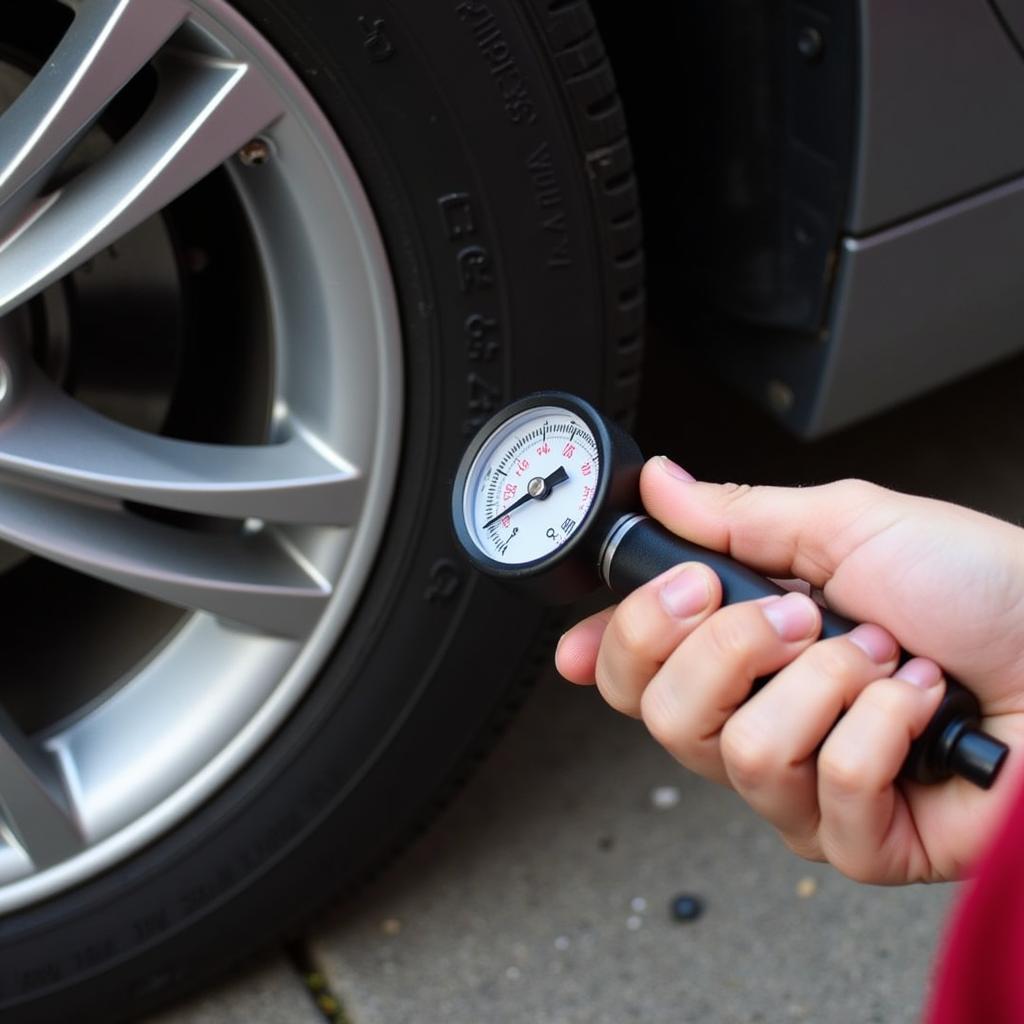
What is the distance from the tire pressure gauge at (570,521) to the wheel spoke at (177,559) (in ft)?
1.16

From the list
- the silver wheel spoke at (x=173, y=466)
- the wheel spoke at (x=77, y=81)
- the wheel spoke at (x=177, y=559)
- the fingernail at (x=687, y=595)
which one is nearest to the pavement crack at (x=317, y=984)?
the wheel spoke at (x=177, y=559)

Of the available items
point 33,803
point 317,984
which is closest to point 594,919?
point 317,984

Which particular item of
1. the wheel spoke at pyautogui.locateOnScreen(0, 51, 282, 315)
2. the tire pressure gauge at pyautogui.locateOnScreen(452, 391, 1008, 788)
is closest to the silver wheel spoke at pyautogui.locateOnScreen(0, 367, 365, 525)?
the wheel spoke at pyautogui.locateOnScreen(0, 51, 282, 315)

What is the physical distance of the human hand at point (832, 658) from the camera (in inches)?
38.6

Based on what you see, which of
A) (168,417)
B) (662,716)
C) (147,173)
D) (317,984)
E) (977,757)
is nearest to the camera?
(977,757)

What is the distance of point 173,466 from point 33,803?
38 cm

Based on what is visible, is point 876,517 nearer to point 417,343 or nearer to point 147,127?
point 417,343

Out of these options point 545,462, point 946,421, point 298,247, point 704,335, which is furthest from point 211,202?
point 946,421

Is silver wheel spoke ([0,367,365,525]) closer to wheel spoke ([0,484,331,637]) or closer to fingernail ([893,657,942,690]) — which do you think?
wheel spoke ([0,484,331,637])

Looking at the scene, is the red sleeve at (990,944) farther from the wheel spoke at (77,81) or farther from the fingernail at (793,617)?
the wheel spoke at (77,81)

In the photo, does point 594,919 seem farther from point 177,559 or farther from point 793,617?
point 793,617

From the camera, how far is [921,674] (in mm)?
998

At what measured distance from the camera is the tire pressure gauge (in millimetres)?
1038

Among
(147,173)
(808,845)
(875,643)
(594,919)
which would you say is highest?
(147,173)
